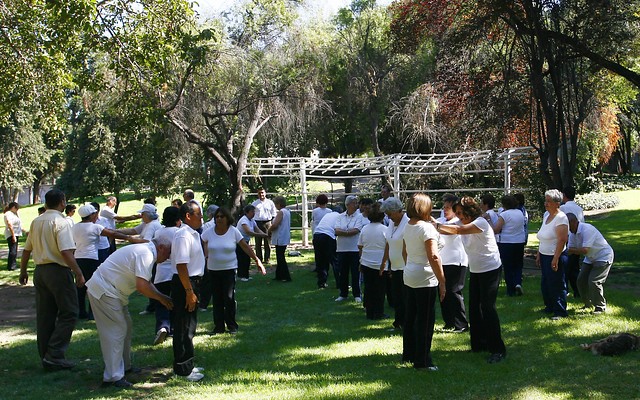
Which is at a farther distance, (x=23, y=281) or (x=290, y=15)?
(x=290, y=15)

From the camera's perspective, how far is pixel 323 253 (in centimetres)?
1288

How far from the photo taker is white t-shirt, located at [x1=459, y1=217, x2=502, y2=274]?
288 inches

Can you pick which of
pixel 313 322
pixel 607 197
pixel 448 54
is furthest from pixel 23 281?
pixel 607 197

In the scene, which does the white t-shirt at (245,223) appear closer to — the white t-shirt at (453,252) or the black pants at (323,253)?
the black pants at (323,253)

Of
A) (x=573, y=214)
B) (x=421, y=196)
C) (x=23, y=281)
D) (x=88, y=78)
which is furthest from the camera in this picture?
(x=88, y=78)

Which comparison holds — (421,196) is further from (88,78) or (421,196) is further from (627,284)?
(88,78)

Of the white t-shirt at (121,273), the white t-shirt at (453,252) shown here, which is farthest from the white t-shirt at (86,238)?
the white t-shirt at (453,252)

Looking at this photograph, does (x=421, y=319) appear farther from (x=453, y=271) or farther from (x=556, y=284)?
(x=556, y=284)

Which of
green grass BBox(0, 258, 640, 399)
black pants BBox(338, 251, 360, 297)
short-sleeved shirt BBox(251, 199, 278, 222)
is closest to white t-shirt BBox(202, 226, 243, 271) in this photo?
green grass BBox(0, 258, 640, 399)

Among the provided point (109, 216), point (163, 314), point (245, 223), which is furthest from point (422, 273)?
point (109, 216)

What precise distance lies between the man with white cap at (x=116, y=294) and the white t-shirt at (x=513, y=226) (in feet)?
20.5

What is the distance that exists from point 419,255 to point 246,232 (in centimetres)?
661

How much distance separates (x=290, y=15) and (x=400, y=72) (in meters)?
11.1

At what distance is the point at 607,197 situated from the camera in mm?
30844
